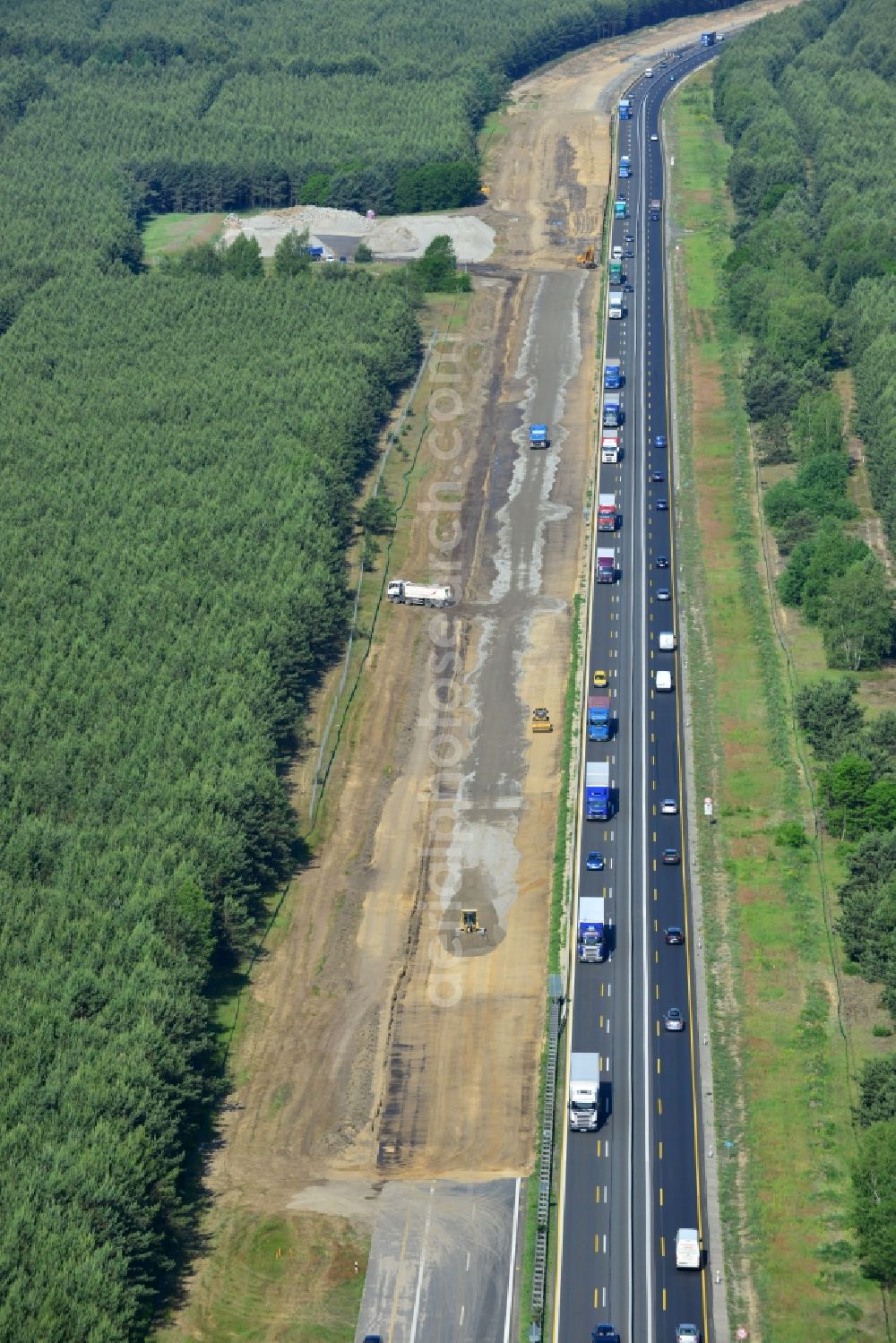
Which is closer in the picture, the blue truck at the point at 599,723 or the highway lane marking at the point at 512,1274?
the highway lane marking at the point at 512,1274

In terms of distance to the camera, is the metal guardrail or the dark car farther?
the metal guardrail

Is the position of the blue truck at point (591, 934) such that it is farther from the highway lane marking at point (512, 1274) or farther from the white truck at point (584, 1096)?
the highway lane marking at point (512, 1274)

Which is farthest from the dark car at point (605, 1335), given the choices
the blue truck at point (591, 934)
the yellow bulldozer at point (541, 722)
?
the yellow bulldozer at point (541, 722)

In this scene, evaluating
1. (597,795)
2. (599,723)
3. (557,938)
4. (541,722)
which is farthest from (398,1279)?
(541,722)

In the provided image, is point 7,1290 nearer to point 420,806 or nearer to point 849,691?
point 420,806

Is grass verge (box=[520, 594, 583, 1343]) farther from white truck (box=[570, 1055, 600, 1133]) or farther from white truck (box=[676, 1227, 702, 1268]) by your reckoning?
white truck (box=[676, 1227, 702, 1268])

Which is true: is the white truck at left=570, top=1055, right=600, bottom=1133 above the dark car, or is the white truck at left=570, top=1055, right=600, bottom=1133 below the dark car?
below

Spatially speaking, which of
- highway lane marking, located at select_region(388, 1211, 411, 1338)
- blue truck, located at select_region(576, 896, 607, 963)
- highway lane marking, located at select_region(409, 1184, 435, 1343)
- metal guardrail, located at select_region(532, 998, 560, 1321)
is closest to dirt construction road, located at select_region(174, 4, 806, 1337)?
metal guardrail, located at select_region(532, 998, 560, 1321)

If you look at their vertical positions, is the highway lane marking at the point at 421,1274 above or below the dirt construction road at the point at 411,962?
above
